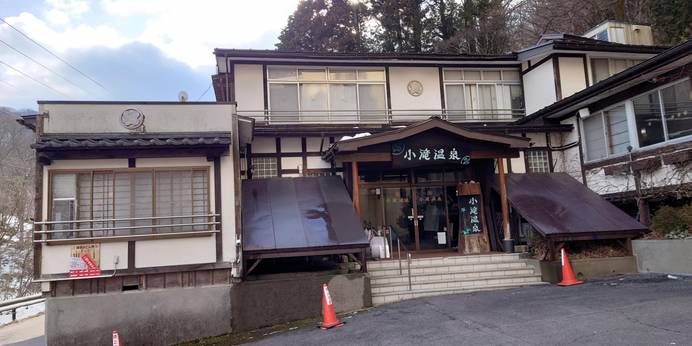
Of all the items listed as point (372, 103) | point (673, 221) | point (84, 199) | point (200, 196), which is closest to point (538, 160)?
point (673, 221)

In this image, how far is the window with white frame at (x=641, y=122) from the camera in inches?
437

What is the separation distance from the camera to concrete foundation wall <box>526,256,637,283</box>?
10961 mm

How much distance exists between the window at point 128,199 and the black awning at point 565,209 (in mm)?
8249

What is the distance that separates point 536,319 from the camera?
7305 mm

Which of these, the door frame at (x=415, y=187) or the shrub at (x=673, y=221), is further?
the door frame at (x=415, y=187)

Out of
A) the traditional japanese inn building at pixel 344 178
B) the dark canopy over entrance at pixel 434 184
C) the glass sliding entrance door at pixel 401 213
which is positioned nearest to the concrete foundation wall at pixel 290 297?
the traditional japanese inn building at pixel 344 178

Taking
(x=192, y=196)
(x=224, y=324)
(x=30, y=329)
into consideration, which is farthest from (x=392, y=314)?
(x=30, y=329)

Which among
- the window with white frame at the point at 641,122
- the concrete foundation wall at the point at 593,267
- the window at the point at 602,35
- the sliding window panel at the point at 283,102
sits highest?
the window at the point at 602,35

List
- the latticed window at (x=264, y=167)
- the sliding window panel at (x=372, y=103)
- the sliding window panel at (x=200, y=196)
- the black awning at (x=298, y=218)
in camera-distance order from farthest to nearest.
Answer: the sliding window panel at (x=372, y=103)
the latticed window at (x=264, y=167)
the black awning at (x=298, y=218)
the sliding window panel at (x=200, y=196)

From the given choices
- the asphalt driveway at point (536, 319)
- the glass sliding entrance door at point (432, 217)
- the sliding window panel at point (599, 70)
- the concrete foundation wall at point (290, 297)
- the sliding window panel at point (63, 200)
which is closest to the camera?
the asphalt driveway at point (536, 319)

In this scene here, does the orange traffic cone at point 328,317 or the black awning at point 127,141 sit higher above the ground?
the black awning at point 127,141

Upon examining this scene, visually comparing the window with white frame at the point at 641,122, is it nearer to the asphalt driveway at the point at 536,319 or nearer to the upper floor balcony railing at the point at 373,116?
the upper floor balcony railing at the point at 373,116

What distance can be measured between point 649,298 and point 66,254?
10.9 meters

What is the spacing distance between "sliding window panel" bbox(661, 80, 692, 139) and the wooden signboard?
16.3ft
